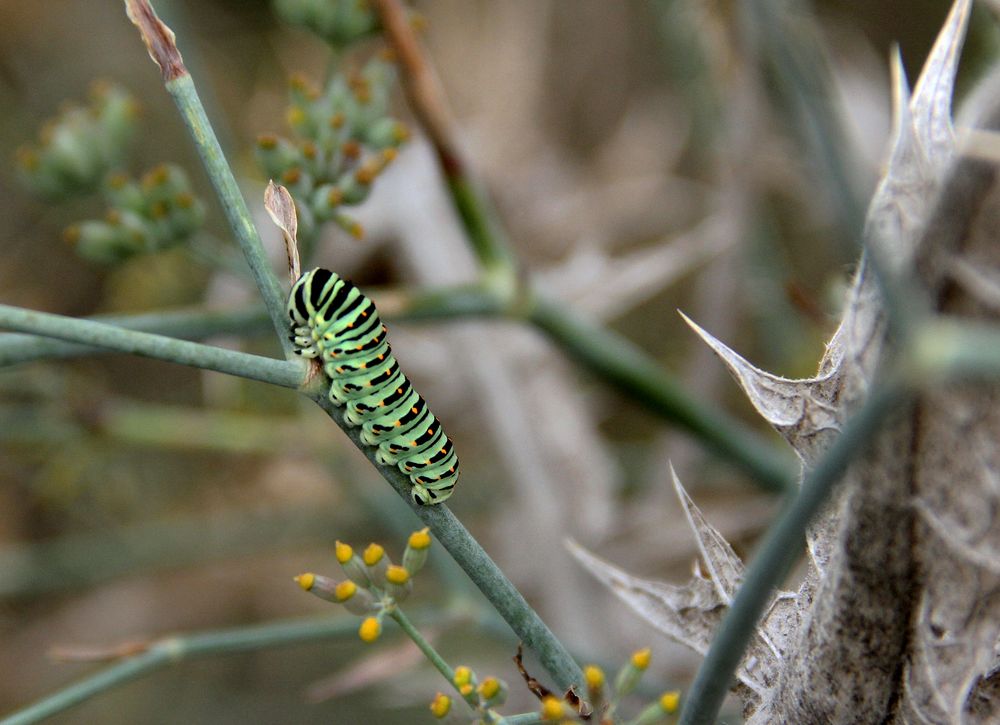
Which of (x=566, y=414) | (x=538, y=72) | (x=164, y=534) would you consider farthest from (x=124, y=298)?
(x=538, y=72)

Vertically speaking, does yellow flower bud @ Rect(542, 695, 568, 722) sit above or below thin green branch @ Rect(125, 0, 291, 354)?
below

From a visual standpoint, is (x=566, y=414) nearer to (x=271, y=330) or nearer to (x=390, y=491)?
(x=390, y=491)

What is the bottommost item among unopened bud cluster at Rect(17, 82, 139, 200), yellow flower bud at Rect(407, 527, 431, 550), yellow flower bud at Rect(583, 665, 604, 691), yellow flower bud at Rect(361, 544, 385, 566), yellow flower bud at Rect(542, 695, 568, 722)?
yellow flower bud at Rect(583, 665, 604, 691)

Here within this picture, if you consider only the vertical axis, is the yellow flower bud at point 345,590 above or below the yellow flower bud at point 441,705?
above

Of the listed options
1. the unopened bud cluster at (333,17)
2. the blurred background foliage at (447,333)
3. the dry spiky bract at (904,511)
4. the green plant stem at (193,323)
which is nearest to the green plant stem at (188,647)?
the blurred background foliage at (447,333)

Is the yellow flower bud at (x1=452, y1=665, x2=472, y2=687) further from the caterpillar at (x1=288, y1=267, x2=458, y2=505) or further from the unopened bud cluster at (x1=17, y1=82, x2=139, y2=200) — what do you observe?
the unopened bud cluster at (x1=17, y1=82, x2=139, y2=200)

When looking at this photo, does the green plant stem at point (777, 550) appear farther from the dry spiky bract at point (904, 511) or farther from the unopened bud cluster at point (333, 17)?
the unopened bud cluster at point (333, 17)

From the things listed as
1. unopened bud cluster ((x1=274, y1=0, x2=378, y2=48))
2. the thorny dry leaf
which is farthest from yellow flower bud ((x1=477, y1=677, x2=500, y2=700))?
unopened bud cluster ((x1=274, y1=0, x2=378, y2=48))

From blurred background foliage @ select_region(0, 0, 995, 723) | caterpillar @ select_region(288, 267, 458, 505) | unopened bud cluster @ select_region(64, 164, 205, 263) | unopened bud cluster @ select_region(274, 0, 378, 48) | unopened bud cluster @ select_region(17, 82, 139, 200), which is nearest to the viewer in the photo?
caterpillar @ select_region(288, 267, 458, 505)
